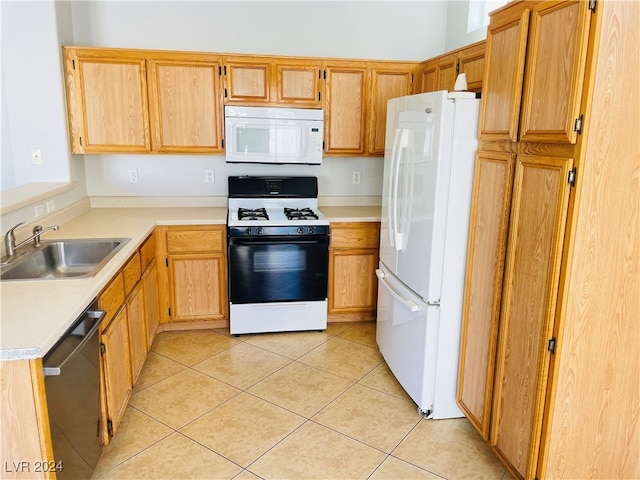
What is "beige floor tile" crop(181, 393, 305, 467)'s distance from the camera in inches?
92.1

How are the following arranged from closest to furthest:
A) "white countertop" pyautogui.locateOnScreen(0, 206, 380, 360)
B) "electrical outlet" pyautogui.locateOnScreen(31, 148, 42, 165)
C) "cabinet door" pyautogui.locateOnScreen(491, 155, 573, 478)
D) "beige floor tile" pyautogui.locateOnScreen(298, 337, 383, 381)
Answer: "white countertop" pyautogui.locateOnScreen(0, 206, 380, 360)
"cabinet door" pyautogui.locateOnScreen(491, 155, 573, 478)
"beige floor tile" pyautogui.locateOnScreen(298, 337, 383, 381)
"electrical outlet" pyautogui.locateOnScreen(31, 148, 42, 165)

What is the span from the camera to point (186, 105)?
3445mm

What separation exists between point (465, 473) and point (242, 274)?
194 cm

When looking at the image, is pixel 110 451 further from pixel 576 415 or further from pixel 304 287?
pixel 576 415

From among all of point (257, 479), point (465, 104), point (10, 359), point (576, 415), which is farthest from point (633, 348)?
point (10, 359)

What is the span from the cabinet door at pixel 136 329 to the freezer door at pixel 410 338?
151 centimetres

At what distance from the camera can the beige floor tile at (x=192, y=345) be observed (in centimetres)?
326

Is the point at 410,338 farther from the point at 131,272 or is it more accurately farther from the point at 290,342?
the point at 131,272

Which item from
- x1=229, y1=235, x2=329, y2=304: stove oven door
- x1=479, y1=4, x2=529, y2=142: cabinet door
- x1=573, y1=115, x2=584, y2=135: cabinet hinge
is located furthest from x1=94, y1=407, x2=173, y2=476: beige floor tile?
x1=573, y1=115, x2=584, y2=135: cabinet hinge

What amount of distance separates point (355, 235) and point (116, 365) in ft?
6.46

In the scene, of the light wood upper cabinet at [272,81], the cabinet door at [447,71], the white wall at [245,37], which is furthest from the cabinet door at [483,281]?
the white wall at [245,37]

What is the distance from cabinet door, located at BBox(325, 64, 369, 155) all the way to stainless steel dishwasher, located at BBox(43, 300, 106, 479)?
229cm

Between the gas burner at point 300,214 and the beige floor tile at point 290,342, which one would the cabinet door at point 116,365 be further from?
the gas burner at point 300,214

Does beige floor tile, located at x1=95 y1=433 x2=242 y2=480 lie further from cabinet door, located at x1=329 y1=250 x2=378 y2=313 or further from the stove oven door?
cabinet door, located at x1=329 y1=250 x2=378 y2=313
